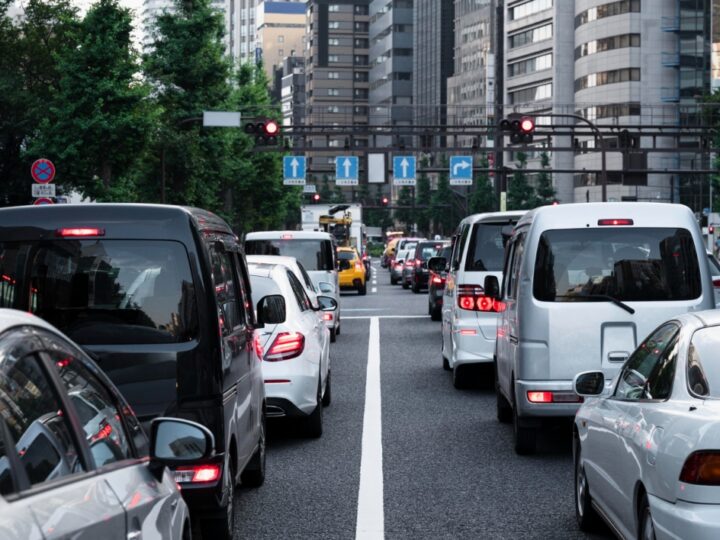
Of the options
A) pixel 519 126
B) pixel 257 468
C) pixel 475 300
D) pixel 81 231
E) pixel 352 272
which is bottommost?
pixel 352 272

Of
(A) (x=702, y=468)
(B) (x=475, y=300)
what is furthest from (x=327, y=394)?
(A) (x=702, y=468)

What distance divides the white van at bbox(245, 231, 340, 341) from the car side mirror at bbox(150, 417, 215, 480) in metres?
21.0

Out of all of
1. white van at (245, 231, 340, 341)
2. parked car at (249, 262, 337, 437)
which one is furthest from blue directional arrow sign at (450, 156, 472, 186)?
parked car at (249, 262, 337, 437)

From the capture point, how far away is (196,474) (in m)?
6.65

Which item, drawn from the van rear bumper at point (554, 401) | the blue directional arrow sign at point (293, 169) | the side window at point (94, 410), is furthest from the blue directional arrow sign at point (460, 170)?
the side window at point (94, 410)

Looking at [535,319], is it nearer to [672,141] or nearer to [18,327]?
[18,327]

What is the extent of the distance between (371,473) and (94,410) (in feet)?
20.2

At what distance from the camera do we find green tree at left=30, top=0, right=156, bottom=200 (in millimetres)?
43812

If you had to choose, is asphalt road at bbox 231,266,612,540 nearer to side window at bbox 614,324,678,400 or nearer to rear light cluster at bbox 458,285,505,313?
rear light cluster at bbox 458,285,505,313

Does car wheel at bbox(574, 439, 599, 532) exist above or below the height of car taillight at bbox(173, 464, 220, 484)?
below

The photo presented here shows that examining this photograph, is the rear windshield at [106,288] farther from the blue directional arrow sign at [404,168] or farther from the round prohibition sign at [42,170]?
the blue directional arrow sign at [404,168]

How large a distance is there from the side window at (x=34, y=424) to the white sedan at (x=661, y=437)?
97.5 inches

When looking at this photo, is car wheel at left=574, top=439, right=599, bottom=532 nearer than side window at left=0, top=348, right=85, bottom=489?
No

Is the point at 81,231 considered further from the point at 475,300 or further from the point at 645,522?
the point at 475,300
